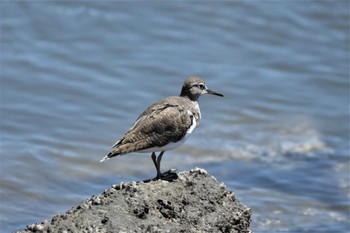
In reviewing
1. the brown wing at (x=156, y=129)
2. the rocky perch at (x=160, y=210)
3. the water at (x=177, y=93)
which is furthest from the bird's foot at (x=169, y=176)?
the water at (x=177, y=93)

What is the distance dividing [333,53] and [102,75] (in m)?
5.09

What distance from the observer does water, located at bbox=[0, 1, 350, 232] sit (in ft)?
38.9

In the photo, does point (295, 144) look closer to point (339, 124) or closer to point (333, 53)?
point (339, 124)

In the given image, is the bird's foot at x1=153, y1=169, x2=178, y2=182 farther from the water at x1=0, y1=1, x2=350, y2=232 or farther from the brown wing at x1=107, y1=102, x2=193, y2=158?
A: the water at x1=0, y1=1, x2=350, y2=232

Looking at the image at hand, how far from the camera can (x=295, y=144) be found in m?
13.7

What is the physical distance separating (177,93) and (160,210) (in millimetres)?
7570

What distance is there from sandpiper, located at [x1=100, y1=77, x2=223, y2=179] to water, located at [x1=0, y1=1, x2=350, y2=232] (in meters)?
2.62

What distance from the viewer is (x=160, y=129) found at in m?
8.28

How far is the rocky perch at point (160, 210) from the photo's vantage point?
6.50 meters

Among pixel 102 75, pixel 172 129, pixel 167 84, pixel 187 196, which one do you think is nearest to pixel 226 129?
pixel 167 84

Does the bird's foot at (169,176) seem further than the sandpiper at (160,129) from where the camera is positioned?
No

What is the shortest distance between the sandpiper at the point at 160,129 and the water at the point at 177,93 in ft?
8.61

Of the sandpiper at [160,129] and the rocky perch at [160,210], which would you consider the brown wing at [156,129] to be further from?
the rocky perch at [160,210]

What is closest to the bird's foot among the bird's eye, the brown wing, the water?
the brown wing
